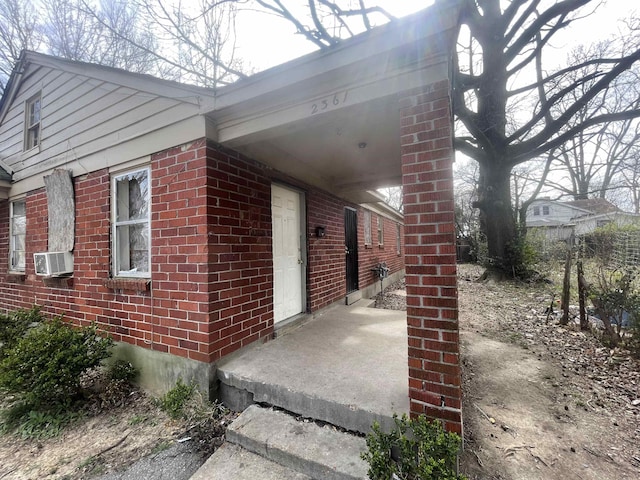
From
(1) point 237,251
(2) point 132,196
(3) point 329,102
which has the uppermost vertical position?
(3) point 329,102

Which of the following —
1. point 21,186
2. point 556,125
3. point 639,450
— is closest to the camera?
point 639,450

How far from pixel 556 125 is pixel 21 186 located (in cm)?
1183

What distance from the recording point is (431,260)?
1985 mm

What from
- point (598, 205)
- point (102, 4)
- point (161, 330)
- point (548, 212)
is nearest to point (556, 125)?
point (161, 330)

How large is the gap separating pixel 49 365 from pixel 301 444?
8.48ft

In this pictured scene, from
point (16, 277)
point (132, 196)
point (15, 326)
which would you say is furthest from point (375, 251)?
point (16, 277)

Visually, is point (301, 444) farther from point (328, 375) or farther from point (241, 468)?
point (328, 375)

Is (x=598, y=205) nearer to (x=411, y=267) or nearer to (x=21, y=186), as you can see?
(x=411, y=267)

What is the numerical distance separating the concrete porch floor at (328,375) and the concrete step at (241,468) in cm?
42

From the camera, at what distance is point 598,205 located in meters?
26.7

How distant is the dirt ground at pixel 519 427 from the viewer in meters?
2.04

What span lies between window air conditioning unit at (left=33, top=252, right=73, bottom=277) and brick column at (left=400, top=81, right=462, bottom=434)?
4.51m

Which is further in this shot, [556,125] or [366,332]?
[556,125]

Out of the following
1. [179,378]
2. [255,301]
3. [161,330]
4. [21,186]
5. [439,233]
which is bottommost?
[179,378]
